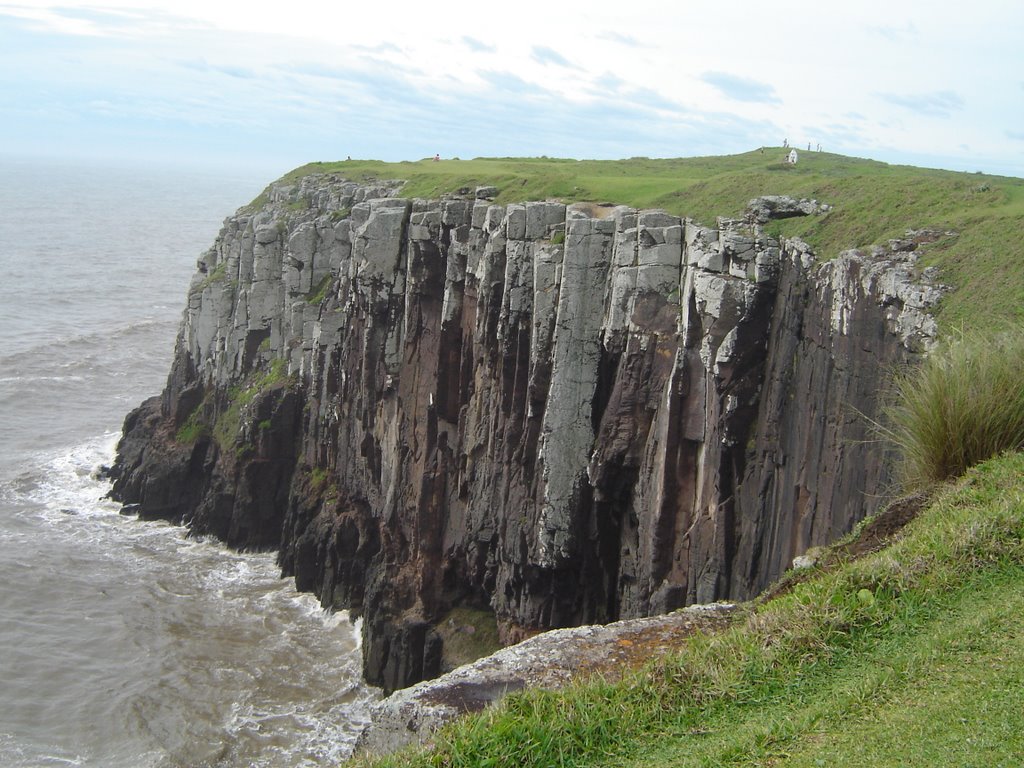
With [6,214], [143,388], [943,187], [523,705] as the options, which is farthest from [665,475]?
[6,214]

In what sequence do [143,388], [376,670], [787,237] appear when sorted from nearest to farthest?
[787,237]
[376,670]
[143,388]

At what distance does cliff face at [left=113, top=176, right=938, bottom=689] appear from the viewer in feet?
68.9

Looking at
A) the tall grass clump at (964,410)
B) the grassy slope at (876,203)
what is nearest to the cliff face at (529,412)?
the grassy slope at (876,203)

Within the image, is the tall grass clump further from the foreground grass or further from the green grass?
the green grass

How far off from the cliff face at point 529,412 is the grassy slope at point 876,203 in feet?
3.02

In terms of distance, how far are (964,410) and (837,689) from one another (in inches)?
231

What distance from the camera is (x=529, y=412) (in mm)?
28734

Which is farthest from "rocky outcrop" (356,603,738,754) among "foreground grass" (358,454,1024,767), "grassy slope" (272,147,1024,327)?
"grassy slope" (272,147,1024,327)

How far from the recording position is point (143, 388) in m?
68.4

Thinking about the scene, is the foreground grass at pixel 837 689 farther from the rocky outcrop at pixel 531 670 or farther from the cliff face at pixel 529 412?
the cliff face at pixel 529 412

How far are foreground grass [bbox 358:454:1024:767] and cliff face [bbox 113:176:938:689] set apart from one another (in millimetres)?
5348

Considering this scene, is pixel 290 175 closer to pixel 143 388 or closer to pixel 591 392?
pixel 143 388

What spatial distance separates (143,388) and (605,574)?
48.8 meters

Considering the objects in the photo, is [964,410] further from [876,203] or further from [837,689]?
[876,203]
